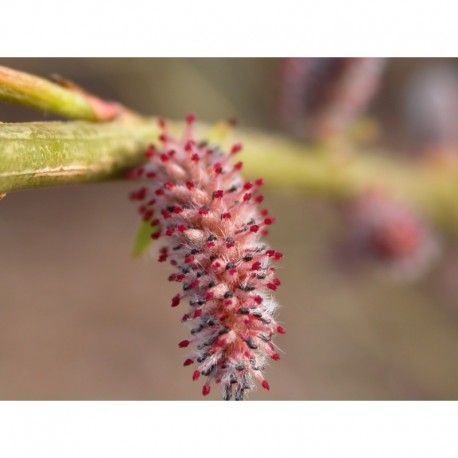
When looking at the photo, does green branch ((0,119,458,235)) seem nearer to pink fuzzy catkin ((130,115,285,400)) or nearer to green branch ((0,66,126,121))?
green branch ((0,66,126,121))


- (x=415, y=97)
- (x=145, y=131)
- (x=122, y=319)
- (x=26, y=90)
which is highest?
(x=415, y=97)

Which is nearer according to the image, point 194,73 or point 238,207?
point 238,207

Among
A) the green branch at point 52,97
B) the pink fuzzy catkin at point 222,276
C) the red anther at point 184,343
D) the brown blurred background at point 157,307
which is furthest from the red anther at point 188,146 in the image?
the brown blurred background at point 157,307

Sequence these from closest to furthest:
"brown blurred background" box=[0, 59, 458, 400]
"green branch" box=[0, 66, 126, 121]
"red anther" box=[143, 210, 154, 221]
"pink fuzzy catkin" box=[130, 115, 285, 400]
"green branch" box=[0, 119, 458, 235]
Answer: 1. "pink fuzzy catkin" box=[130, 115, 285, 400]
2. "green branch" box=[0, 119, 458, 235]
3. "green branch" box=[0, 66, 126, 121]
4. "red anther" box=[143, 210, 154, 221]
5. "brown blurred background" box=[0, 59, 458, 400]

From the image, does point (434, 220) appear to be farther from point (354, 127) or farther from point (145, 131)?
point (145, 131)

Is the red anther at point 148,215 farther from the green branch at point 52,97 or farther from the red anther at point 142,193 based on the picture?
the green branch at point 52,97

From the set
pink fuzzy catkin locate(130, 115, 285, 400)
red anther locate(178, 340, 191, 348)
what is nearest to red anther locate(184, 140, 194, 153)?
pink fuzzy catkin locate(130, 115, 285, 400)

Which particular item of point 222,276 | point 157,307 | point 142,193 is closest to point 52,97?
point 142,193

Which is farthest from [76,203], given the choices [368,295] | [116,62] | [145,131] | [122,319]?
[145,131]
